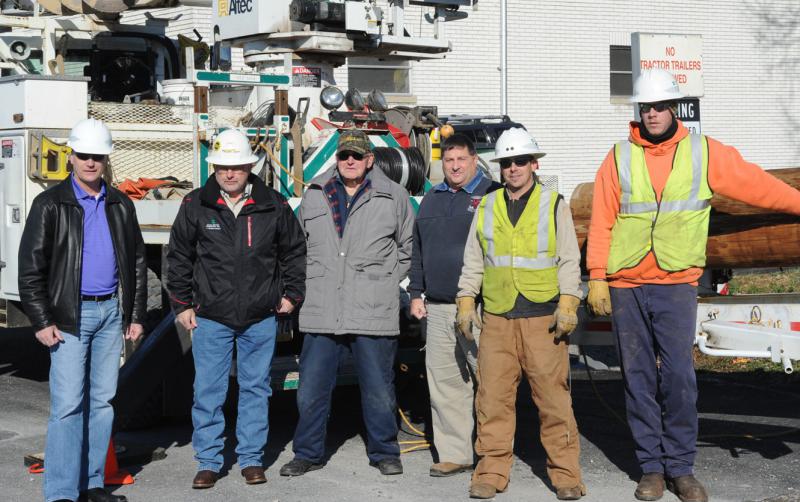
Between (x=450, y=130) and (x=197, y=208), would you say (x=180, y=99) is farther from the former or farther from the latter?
(x=197, y=208)

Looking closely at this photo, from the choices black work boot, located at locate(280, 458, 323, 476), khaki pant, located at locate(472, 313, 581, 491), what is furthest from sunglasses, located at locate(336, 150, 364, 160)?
black work boot, located at locate(280, 458, 323, 476)

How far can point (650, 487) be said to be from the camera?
6.27m

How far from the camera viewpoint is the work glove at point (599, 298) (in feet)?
20.9

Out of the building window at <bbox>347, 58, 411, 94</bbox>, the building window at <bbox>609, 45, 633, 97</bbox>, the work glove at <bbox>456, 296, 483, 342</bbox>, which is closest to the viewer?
the work glove at <bbox>456, 296, 483, 342</bbox>

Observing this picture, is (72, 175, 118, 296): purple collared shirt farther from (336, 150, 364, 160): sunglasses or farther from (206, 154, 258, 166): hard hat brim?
(336, 150, 364, 160): sunglasses

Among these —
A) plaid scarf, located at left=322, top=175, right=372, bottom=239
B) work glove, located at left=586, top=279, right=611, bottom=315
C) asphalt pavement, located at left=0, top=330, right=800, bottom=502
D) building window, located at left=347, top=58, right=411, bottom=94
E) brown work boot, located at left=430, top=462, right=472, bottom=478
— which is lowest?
asphalt pavement, located at left=0, top=330, right=800, bottom=502

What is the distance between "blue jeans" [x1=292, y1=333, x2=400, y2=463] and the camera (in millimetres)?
6945

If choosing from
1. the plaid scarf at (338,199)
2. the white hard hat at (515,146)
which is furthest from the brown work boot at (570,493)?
the plaid scarf at (338,199)

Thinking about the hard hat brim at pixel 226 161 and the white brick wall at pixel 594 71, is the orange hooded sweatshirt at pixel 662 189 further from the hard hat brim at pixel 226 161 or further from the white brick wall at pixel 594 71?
the white brick wall at pixel 594 71

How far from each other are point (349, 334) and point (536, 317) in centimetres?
119

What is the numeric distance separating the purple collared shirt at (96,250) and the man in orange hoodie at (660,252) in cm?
250

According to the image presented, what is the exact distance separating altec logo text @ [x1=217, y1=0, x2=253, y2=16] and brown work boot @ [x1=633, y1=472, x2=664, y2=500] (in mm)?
5505

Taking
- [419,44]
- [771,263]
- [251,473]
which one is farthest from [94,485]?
[419,44]

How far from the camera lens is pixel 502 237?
6434mm
